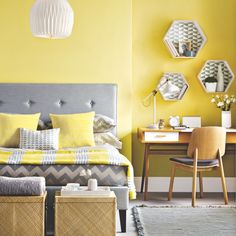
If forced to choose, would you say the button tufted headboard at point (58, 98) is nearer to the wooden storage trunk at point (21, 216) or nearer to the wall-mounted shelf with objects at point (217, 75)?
the wall-mounted shelf with objects at point (217, 75)

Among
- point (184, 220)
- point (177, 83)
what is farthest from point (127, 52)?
point (184, 220)

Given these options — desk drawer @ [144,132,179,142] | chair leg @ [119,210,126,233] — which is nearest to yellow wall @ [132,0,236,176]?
desk drawer @ [144,132,179,142]

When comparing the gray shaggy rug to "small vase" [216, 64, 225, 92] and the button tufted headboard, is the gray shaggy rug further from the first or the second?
"small vase" [216, 64, 225, 92]

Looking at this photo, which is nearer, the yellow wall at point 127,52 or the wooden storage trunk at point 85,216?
the wooden storage trunk at point 85,216

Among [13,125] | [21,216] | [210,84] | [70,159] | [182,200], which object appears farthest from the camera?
[210,84]

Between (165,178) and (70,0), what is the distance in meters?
2.30

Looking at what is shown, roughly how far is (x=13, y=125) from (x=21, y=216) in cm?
193

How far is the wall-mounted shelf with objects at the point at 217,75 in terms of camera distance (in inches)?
236

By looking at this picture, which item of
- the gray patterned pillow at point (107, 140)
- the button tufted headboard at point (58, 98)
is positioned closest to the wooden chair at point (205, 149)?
the gray patterned pillow at point (107, 140)

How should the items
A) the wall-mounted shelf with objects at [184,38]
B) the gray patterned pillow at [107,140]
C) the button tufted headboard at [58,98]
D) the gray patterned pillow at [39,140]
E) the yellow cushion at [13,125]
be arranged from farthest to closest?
1. the wall-mounted shelf with objects at [184,38]
2. the button tufted headboard at [58,98]
3. the gray patterned pillow at [107,140]
4. the yellow cushion at [13,125]
5. the gray patterned pillow at [39,140]

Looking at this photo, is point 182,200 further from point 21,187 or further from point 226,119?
point 21,187

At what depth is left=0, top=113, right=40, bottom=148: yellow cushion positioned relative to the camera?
522 cm

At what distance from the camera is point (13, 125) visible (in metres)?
5.31

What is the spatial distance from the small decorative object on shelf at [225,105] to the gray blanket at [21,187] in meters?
2.91
